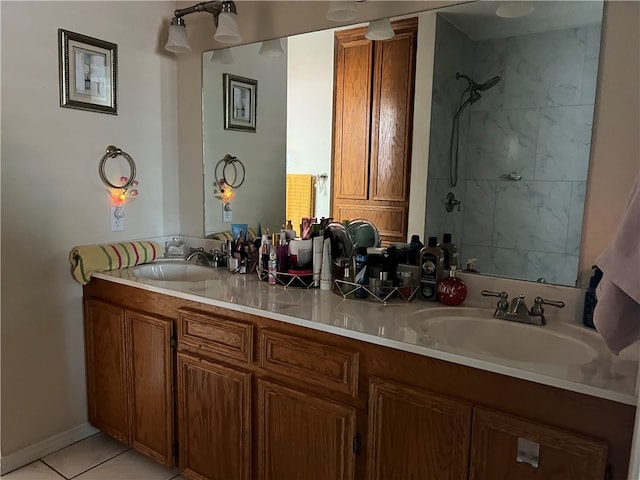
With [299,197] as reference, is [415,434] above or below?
below

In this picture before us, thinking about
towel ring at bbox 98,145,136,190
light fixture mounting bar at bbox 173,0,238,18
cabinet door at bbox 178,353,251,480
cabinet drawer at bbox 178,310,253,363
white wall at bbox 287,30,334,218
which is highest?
light fixture mounting bar at bbox 173,0,238,18

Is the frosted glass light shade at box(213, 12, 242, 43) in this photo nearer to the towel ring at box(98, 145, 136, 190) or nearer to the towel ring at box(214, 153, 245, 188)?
the towel ring at box(214, 153, 245, 188)

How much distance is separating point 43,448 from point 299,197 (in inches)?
63.9

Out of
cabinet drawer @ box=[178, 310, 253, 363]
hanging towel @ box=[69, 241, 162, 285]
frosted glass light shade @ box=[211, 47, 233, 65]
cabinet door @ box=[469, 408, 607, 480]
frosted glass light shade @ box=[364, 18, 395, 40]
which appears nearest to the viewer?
cabinet door @ box=[469, 408, 607, 480]

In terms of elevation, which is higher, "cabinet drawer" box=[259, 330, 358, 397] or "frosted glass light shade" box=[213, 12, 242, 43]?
"frosted glass light shade" box=[213, 12, 242, 43]

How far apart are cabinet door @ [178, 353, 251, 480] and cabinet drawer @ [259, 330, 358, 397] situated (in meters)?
0.15

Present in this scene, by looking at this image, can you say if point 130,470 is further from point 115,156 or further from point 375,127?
point 375,127

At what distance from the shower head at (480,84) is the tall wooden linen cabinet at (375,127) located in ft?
0.67

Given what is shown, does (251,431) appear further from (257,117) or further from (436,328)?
(257,117)

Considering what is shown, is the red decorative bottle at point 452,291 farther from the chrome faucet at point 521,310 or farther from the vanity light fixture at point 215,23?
the vanity light fixture at point 215,23

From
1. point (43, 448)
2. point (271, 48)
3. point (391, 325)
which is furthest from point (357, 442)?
point (271, 48)

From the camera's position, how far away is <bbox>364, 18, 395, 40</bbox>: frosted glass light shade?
1854mm

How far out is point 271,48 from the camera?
7.19 feet

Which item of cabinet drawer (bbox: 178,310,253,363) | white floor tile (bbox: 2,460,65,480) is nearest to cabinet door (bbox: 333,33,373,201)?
cabinet drawer (bbox: 178,310,253,363)
